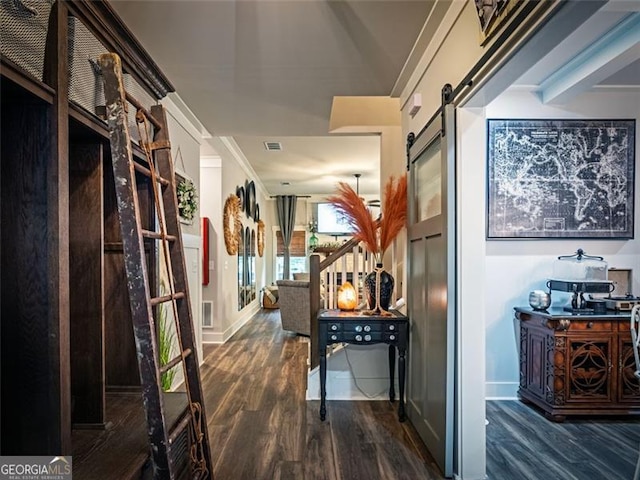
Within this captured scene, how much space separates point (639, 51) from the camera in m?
2.63

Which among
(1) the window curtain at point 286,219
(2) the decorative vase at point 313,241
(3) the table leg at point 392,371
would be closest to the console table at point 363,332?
(3) the table leg at point 392,371

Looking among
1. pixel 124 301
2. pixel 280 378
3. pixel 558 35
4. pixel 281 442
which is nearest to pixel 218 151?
pixel 280 378

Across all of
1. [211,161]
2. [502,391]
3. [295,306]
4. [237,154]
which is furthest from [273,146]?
[502,391]

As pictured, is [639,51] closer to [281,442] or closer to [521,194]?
[521,194]

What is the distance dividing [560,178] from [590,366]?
1572 millimetres

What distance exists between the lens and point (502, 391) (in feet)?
11.8

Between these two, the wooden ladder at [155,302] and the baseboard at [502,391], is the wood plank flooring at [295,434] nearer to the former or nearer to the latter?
the wooden ladder at [155,302]

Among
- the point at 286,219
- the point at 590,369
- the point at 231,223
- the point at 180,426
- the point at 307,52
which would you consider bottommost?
the point at 590,369

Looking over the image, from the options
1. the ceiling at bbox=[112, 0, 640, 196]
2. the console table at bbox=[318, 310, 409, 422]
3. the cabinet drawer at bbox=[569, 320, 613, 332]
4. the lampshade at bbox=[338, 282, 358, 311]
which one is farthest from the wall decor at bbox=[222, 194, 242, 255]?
the cabinet drawer at bbox=[569, 320, 613, 332]

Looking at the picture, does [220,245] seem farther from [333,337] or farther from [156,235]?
[156,235]

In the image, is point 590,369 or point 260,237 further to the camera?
point 260,237

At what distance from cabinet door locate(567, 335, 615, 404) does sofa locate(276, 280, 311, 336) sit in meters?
3.80

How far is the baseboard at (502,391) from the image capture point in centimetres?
358

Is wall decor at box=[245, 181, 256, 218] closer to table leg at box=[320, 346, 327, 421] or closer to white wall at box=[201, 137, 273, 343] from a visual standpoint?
white wall at box=[201, 137, 273, 343]
